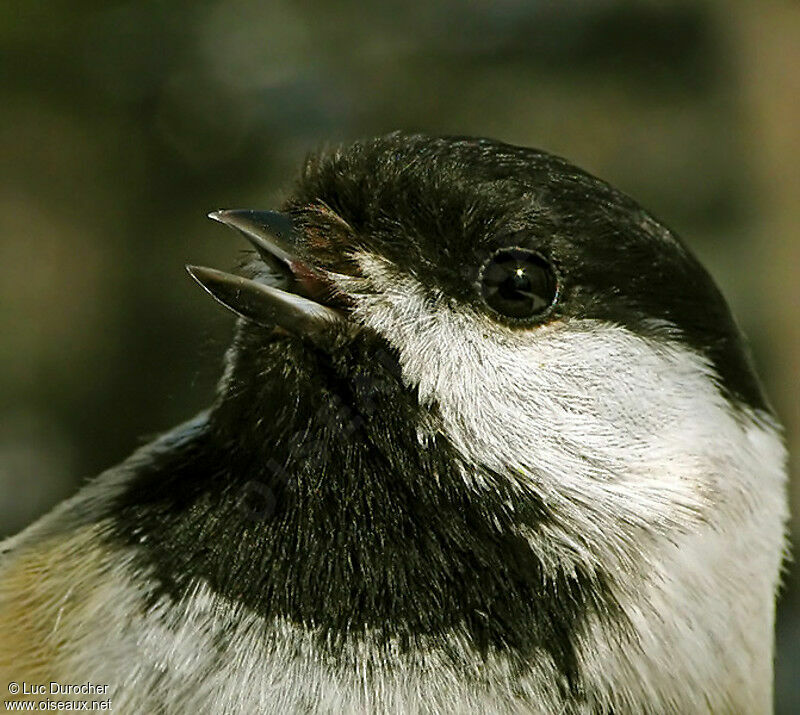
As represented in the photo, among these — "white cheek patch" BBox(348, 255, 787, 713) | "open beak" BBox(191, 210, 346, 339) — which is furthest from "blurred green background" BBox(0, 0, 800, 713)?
"white cheek patch" BBox(348, 255, 787, 713)

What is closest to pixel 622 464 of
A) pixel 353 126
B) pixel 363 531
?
pixel 363 531

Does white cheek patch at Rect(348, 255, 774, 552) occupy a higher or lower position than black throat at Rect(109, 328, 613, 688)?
higher

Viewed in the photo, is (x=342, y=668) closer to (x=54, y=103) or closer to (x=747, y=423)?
(x=747, y=423)

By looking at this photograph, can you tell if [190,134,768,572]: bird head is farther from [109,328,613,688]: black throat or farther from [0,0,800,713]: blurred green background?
[0,0,800,713]: blurred green background

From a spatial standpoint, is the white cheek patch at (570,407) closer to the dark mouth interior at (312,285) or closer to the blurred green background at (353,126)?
the dark mouth interior at (312,285)

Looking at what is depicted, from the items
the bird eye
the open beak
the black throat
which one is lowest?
the black throat

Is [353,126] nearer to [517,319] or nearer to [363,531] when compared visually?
[517,319]
